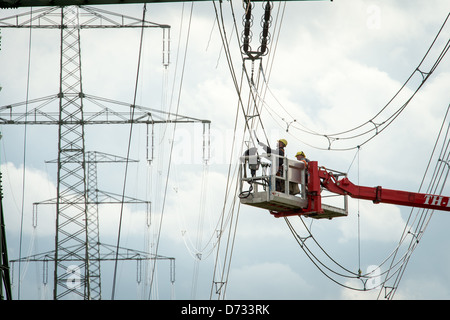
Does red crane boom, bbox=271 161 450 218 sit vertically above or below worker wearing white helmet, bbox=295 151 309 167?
below

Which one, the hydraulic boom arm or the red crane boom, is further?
the hydraulic boom arm

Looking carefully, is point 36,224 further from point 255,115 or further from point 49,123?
point 255,115

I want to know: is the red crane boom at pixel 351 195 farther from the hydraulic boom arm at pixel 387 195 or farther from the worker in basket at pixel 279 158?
the worker in basket at pixel 279 158

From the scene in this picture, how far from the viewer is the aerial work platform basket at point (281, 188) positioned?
17.8 metres

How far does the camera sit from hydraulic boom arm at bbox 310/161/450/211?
19.6 m

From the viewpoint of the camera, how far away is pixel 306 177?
18875mm

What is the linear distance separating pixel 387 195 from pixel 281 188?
3.17 m

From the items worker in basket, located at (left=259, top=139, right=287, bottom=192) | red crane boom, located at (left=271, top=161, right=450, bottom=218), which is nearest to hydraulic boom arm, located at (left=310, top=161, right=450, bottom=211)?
red crane boom, located at (left=271, top=161, right=450, bottom=218)

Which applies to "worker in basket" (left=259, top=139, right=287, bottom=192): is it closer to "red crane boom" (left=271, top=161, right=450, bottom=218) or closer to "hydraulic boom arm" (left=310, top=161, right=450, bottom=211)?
"red crane boom" (left=271, top=161, right=450, bottom=218)

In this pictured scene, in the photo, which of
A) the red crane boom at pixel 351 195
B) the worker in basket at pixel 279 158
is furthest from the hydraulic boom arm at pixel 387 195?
the worker in basket at pixel 279 158

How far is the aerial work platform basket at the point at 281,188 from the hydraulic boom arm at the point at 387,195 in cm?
63

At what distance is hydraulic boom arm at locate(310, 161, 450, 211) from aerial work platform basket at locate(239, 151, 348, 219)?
0.63m
